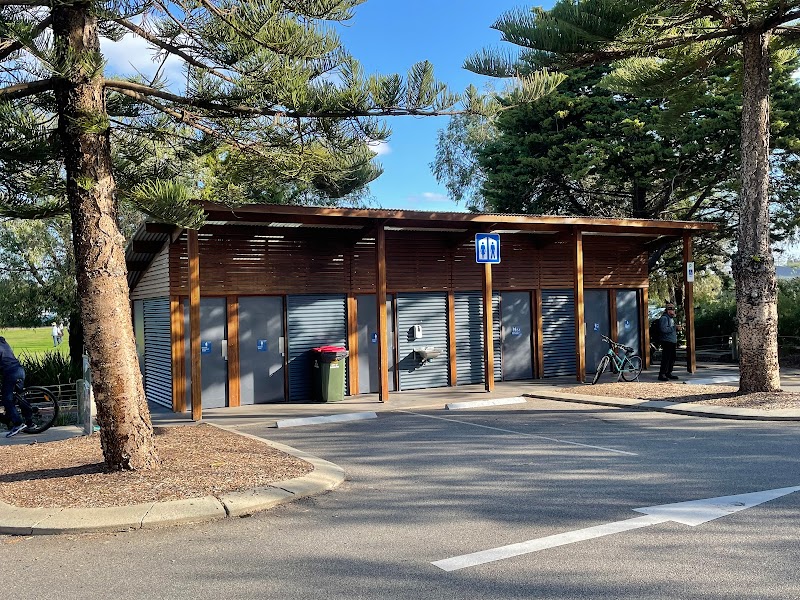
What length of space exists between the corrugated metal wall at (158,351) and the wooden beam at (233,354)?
1136 millimetres

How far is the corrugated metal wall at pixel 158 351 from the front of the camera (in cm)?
1448

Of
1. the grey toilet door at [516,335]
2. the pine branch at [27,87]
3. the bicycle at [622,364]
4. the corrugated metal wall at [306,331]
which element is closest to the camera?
the pine branch at [27,87]

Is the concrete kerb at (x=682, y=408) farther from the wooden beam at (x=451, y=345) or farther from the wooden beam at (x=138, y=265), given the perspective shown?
the wooden beam at (x=138, y=265)

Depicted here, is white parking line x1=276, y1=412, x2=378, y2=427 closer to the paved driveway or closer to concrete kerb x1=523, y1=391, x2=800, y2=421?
the paved driveway

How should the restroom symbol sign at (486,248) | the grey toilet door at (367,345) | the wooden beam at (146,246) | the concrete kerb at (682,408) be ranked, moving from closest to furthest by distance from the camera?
the concrete kerb at (682,408) → the wooden beam at (146,246) → the restroom symbol sign at (486,248) → the grey toilet door at (367,345)

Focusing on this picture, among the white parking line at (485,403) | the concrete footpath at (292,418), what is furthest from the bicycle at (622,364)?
the white parking line at (485,403)

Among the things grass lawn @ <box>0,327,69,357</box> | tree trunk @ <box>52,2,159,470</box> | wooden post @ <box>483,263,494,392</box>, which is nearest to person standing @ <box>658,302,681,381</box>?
wooden post @ <box>483,263,494,392</box>

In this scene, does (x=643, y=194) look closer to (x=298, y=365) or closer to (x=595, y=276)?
(x=595, y=276)

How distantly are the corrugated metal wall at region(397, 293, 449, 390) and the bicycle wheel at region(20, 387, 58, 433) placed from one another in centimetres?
715

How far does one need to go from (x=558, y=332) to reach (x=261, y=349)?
785cm

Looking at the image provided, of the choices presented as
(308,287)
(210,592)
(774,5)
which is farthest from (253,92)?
(774,5)

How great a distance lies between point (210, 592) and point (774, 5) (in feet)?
40.3

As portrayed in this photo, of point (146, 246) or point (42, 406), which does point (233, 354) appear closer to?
point (146, 246)

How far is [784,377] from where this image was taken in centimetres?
1711
